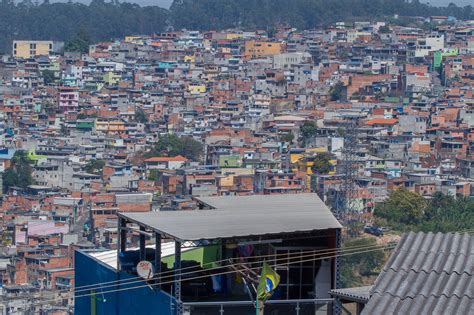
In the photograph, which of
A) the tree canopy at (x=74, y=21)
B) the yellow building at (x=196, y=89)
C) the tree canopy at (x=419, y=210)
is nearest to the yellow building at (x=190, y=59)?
the yellow building at (x=196, y=89)

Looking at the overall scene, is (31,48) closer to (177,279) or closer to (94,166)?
(94,166)

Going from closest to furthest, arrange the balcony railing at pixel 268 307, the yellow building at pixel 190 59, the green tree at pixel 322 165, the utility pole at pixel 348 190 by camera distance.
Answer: the balcony railing at pixel 268 307
the utility pole at pixel 348 190
the green tree at pixel 322 165
the yellow building at pixel 190 59

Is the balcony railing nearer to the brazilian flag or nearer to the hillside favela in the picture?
the hillside favela

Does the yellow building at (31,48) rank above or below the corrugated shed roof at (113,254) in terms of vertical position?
below

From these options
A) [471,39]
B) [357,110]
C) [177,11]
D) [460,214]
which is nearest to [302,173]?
[460,214]

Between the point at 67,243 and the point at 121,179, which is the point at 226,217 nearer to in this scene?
the point at 67,243

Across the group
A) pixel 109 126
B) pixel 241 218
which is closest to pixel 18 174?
pixel 109 126

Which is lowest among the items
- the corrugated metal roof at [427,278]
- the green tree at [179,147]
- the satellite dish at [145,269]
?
the green tree at [179,147]

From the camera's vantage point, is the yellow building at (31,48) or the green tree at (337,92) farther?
the yellow building at (31,48)

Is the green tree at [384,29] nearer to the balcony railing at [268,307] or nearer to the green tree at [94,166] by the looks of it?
the green tree at [94,166]
